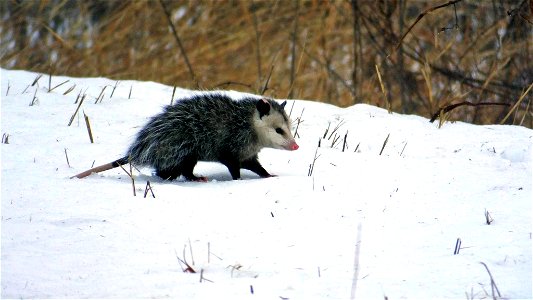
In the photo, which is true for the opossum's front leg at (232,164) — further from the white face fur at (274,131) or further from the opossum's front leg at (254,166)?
the white face fur at (274,131)

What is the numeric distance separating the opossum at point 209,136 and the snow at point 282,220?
12 cm

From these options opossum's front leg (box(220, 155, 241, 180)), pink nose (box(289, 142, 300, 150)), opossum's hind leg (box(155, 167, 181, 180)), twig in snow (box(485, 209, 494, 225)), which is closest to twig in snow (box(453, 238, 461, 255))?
twig in snow (box(485, 209, 494, 225))

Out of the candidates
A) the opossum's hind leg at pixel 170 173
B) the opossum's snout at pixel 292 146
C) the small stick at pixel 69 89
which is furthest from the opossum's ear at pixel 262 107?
the small stick at pixel 69 89

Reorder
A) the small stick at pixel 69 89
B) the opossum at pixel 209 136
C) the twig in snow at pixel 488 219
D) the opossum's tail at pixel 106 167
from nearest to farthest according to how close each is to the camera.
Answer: the twig in snow at pixel 488 219
the opossum's tail at pixel 106 167
the opossum at pixel 209 136
the small stick at pixel 69 89

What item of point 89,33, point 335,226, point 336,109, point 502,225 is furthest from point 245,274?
point 89,33

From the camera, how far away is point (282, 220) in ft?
12.1

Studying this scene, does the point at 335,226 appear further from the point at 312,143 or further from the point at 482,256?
the point at 312,143

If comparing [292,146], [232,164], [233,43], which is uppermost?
[233,43]

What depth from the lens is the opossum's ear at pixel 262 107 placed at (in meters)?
4.87

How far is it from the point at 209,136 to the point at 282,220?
1.19 metres

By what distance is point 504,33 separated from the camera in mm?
8219

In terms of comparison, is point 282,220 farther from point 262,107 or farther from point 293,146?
point 262,107

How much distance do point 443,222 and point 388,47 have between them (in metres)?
4.59

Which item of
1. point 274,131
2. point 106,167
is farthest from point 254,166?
point 106,167
